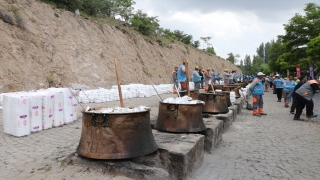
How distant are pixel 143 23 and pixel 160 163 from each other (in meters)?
26.3

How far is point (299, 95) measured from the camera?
9820 millimetres

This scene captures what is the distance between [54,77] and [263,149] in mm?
11685

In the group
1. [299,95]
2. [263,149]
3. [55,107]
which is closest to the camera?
[263,149]

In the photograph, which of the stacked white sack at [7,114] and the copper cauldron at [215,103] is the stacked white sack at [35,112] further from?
the copper cauldron at [215,103]

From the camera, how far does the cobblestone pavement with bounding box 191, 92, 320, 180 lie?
444cm

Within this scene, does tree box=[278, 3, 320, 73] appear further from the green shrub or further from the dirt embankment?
the green shrub

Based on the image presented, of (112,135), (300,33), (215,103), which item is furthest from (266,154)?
(300,33)

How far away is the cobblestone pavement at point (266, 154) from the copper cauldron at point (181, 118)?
73 cm

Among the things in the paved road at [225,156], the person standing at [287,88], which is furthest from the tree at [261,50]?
the paved road at [225,156]

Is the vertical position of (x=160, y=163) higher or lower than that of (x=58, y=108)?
lower

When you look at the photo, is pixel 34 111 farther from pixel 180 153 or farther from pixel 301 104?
pixel 301 104

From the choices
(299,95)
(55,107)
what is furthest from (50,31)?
(299,95)

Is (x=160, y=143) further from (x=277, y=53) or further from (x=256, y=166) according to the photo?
(x=277, y=53)

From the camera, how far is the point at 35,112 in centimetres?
611
